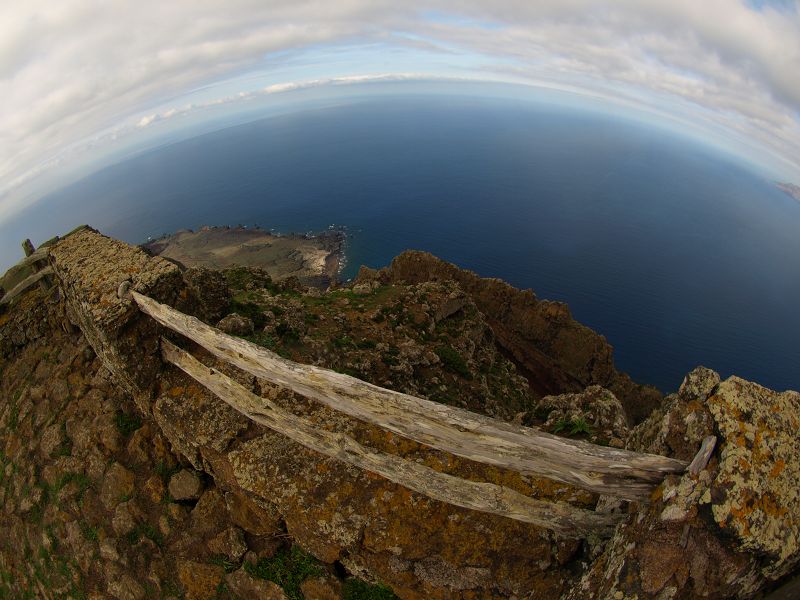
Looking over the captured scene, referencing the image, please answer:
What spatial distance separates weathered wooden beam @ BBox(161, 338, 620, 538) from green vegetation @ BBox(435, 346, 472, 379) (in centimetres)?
980

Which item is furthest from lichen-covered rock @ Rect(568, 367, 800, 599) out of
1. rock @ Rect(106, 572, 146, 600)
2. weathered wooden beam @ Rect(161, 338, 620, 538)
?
rock @ Rect(106, 572, 146, 600)

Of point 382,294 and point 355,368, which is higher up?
point 382,294

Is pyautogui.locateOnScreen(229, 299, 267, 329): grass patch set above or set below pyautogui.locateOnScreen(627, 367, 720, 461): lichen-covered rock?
below

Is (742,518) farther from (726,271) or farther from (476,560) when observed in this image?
(726,271)

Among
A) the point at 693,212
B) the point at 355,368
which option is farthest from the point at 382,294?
the point at 693,212

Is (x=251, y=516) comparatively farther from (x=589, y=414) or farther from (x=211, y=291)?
(x=589, y=414)

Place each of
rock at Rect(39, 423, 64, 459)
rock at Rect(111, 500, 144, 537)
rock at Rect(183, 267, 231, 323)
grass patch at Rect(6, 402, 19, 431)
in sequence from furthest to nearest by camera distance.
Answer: rock at Rect(183, 267, 231, 323) < grass patch at Rect(6, 402, 19, 431) < rock at Rect(39, 423, 64, 459) < rock at Rect(111, 500, 144, 537)

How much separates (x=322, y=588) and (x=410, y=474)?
2494mm

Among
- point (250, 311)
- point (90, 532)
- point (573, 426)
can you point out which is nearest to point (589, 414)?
point (573, 426)

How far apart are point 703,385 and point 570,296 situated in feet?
250

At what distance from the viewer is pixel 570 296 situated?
7462 cm

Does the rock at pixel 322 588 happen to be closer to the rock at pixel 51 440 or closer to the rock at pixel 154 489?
the rock at pixel 154 489

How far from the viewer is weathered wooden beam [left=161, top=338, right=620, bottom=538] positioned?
5.43 meters

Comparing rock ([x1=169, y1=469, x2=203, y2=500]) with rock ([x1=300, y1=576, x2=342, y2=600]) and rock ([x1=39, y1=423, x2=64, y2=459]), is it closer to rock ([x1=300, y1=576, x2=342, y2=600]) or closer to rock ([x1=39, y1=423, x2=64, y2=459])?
rock ([x1=300, y1=576, x2=342, y2=600])
